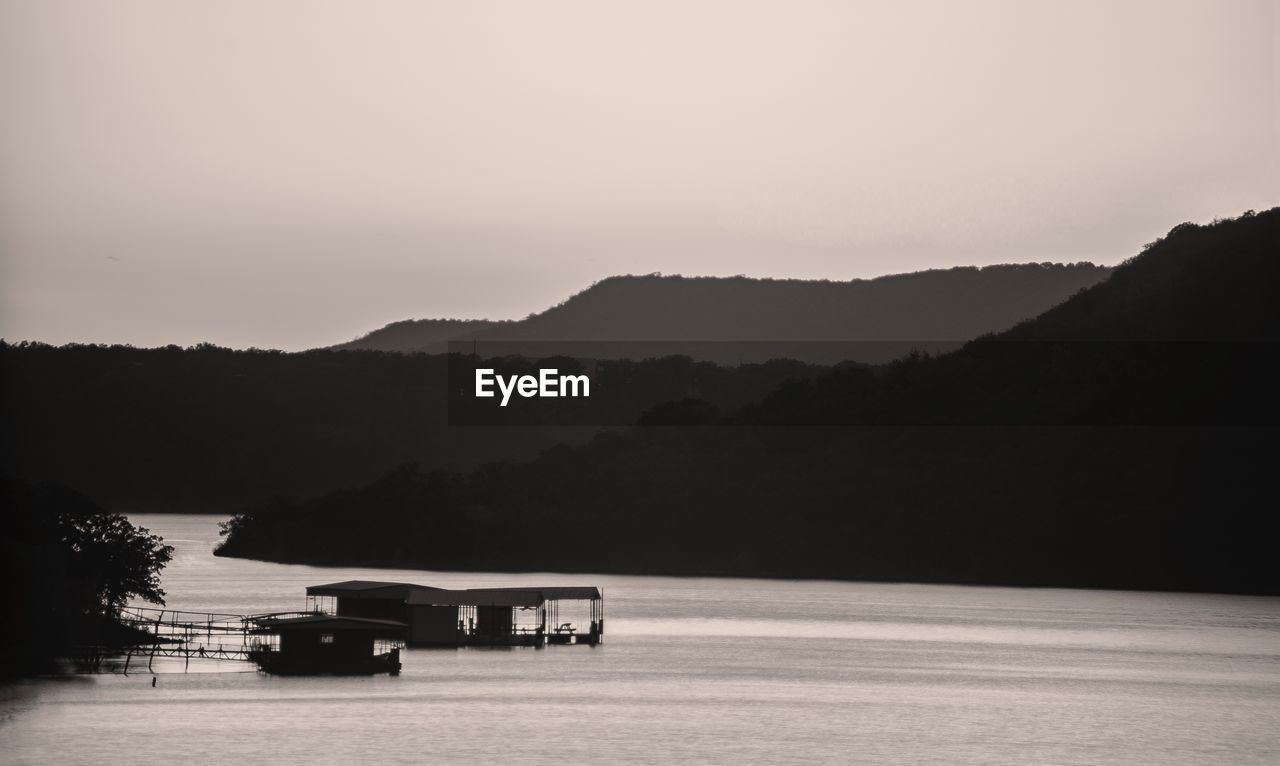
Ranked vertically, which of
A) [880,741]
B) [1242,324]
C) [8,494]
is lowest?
[880,741]

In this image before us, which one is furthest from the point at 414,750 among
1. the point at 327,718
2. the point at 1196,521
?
the point at 1196,521

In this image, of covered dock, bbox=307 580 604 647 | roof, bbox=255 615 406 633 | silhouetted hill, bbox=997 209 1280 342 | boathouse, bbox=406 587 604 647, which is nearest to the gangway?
roof, bbox=255 615 406 633

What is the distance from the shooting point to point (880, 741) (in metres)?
66.9

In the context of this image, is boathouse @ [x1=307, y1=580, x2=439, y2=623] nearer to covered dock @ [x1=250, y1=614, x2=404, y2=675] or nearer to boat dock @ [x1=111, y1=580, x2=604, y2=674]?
boat dock @ [x1=111, y1=580, x2=604, y2=674]

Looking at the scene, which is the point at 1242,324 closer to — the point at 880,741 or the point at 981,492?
the point at 981,492

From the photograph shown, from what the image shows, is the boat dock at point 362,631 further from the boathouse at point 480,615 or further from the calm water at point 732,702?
the calm water at point 732,702

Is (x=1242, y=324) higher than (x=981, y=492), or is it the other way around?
(x=1242, y=324)

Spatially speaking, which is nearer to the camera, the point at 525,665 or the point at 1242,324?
the point at 525,665

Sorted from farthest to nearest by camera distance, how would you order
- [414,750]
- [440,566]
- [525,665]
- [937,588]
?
[440,566] < [937,588] < [525,665] < [414,750]

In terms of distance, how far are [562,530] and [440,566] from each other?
13975 millimetres

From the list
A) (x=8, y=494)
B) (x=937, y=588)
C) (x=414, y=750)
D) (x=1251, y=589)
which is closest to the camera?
(x=414, y=750)

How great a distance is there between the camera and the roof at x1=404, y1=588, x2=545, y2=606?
8881 cm

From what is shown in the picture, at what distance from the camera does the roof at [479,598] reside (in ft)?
291

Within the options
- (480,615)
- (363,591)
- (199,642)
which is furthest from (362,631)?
(199,642)
